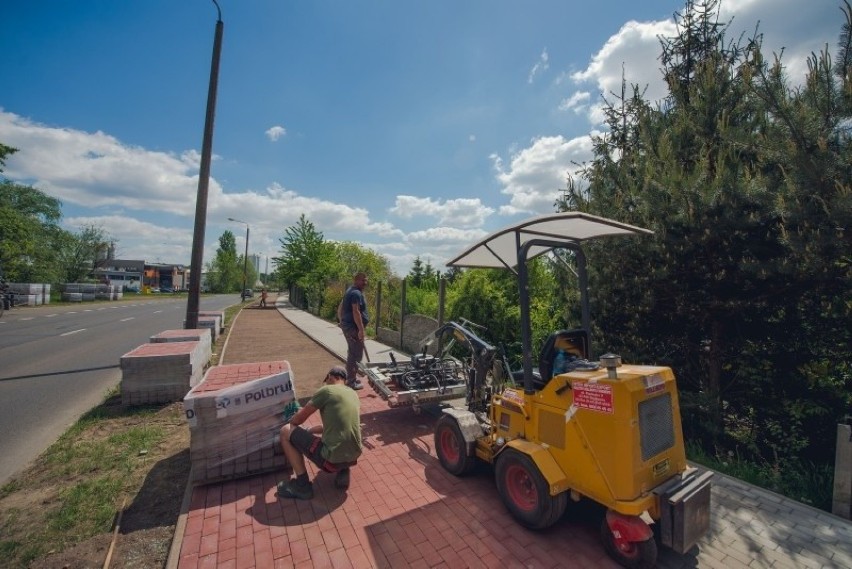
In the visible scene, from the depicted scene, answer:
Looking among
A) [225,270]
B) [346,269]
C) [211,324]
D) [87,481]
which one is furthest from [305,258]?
[225,270]

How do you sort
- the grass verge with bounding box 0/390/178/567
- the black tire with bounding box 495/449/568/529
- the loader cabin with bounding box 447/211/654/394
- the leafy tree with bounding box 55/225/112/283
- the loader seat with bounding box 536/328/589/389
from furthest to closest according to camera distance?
the leafy tree with bounding box 55/225/112/283, the loader seat with bounding box 536/328/589/389, the loader cabin with bounding box 447/211/654/394, the grass verge with bounding box 0/390/178/567, the black tire with bounding box 495/449/568/529

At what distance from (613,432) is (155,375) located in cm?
671

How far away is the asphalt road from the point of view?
5.16 metres

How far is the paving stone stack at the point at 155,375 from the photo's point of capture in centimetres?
595

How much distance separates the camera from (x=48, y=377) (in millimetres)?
7973

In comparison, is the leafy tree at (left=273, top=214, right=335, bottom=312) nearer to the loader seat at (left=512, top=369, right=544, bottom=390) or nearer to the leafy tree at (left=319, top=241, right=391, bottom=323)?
the leafy tree at (left=319, top=241, right=391, bottom=323)

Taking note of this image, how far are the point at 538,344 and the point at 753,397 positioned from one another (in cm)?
376

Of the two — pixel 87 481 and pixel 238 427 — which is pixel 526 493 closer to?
pixel 238 427

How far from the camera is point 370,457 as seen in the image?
4656mm

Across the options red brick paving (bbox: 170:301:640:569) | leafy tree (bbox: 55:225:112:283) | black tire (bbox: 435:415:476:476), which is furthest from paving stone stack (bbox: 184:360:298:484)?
leafy tree (bbox: 55:225:112:283)

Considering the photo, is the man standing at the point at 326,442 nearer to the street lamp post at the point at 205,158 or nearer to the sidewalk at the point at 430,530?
the sidewalk at the point at 430,530

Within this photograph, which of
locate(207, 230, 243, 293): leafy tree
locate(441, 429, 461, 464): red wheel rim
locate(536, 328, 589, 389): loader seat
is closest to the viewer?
locate(536, 328, 589, 389): loader seat

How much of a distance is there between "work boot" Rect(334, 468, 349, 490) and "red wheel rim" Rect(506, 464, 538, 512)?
5.43 ft

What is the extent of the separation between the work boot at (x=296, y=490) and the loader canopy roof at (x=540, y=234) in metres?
2.86
